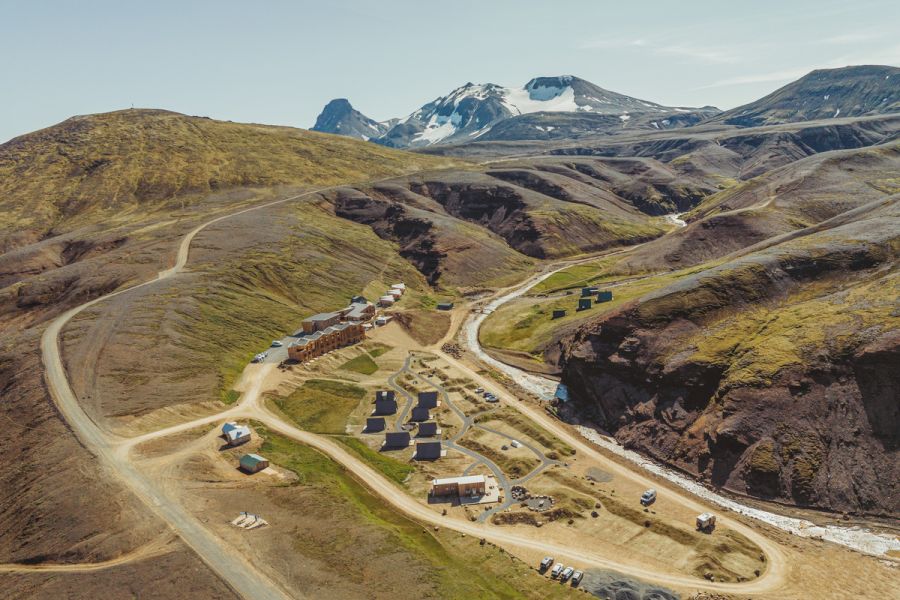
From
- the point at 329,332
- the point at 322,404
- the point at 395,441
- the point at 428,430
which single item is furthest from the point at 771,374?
the point at 329,332

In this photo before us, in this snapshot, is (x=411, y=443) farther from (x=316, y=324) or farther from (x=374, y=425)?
(x=316, y=324)

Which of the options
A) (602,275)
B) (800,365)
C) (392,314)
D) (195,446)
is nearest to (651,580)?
(800,365)

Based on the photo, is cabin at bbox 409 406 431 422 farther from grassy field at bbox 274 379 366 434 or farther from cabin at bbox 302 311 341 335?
cabin at bbox 302 311 341 335

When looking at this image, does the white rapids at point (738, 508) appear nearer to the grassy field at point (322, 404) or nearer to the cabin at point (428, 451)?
the cabin at point (428, 451)

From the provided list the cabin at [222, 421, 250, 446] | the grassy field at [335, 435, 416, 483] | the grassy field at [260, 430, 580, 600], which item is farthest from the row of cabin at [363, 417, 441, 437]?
the cabin at [222, 421, 250, 446]

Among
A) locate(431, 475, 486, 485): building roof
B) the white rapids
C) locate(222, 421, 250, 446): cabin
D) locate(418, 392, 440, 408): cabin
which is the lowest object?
the white rapids

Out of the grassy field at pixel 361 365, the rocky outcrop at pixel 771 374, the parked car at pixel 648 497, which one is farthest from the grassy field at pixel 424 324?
the parked car at pixel 648 497
